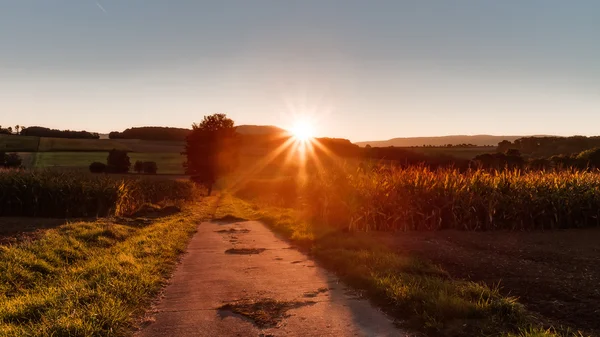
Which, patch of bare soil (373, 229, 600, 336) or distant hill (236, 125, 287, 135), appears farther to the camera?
distant hill (236, 125, 287, 135)

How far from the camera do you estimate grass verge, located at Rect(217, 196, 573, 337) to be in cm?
521

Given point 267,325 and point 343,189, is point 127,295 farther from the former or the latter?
point 343,189

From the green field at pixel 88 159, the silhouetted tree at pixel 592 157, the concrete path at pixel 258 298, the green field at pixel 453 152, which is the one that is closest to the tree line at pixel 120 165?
the green field at pixel 88 159

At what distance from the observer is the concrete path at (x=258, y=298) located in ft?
17.8

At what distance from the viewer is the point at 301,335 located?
521cm

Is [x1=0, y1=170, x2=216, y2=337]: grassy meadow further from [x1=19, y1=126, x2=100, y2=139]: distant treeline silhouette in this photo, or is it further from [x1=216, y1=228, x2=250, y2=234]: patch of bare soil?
[x1=19, y1=126, x2=100, y2=139]: distant treeline silhouette

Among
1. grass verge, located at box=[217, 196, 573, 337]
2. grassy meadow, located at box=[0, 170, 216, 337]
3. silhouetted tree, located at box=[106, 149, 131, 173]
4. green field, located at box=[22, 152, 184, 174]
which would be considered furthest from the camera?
green field, located at box=[22, 152, 184, 174]

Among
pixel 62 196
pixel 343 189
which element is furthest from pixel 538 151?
pixel 62 196

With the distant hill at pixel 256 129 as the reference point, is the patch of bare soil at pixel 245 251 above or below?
below

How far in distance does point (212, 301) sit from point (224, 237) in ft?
28.8

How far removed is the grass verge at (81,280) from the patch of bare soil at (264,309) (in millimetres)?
1476

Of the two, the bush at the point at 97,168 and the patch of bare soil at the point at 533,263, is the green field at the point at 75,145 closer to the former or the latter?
the bush at the point at 97,168

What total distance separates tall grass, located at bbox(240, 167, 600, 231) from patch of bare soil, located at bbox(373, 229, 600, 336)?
105 centimetres

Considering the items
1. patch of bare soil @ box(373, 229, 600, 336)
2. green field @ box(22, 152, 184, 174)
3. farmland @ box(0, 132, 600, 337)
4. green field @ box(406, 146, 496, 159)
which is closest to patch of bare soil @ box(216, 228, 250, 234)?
farmland @ box(0, 132, 600, 337)
